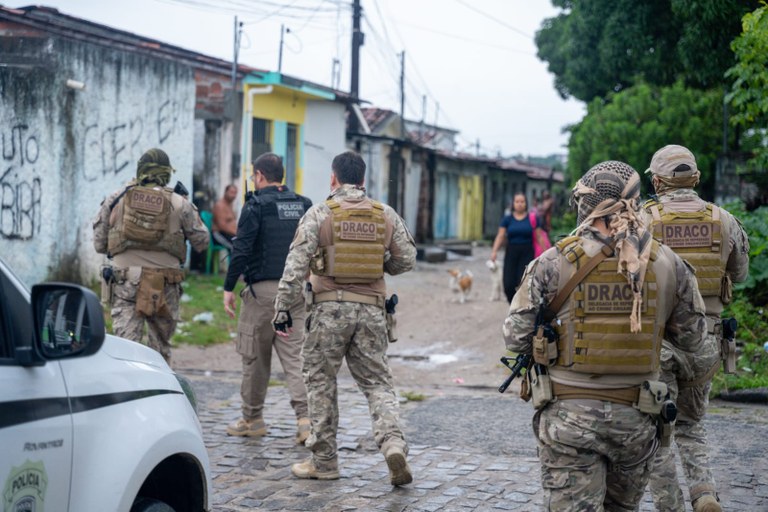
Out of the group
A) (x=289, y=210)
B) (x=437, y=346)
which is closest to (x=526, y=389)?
(x=289, y=210)

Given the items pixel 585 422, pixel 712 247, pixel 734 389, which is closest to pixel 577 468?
pixel 585 422

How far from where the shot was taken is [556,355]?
3.85m

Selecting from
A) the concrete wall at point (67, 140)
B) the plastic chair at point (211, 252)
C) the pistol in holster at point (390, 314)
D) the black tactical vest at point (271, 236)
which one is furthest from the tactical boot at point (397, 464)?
the plastic chair at point (211, 252)

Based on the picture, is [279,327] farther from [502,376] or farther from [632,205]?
[502,376]

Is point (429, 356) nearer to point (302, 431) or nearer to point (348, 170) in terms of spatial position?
point (302, 431)

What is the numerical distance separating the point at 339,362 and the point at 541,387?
244 cm

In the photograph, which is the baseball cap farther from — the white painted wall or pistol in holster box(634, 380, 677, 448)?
the white painted wall

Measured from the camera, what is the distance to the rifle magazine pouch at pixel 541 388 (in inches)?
152

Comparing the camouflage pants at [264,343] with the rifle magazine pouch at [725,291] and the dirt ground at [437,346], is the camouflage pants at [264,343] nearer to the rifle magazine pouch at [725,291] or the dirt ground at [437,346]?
the dirt ground at [437,346]

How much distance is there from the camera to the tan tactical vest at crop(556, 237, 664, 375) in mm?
3773

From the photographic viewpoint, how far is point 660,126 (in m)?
17.8

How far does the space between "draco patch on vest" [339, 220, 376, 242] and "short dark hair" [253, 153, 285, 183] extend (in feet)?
4.15

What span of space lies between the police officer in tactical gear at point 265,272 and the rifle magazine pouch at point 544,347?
3.50 metres

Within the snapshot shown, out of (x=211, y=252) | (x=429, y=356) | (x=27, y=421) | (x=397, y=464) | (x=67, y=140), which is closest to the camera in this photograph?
(x=27, y=421)
